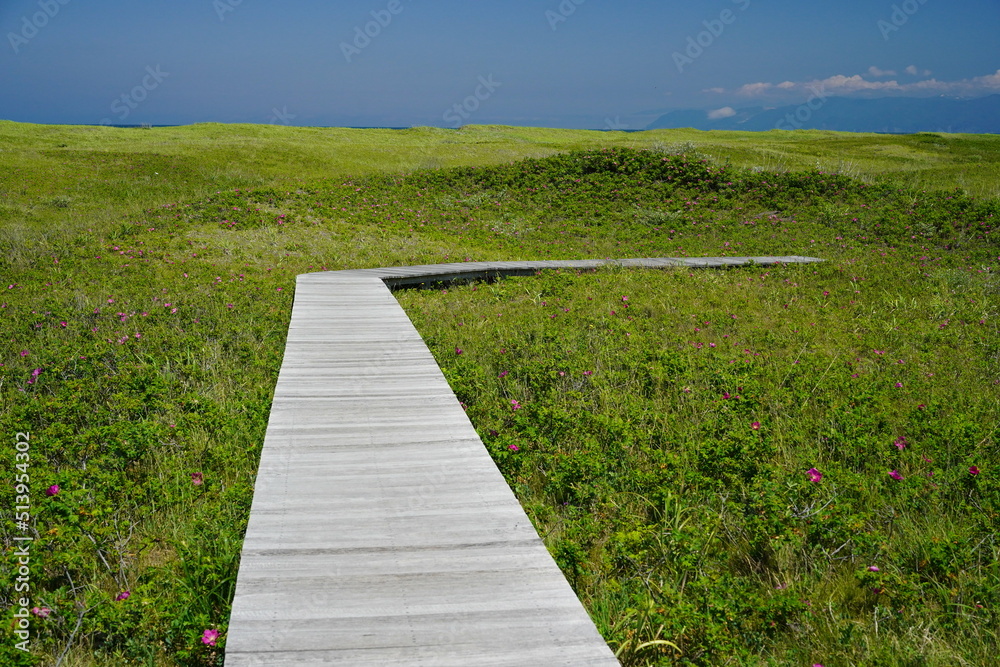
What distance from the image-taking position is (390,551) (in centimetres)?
337

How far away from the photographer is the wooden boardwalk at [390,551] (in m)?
2.66

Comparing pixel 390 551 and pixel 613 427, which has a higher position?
pixel 390 551

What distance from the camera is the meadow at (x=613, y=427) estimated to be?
3338 mm

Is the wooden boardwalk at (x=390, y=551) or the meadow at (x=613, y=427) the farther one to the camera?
the meadow at (x=613, y=427)

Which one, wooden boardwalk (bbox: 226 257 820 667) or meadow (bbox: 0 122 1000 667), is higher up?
wooden boardwalk (bbox: 226 257 820 667)

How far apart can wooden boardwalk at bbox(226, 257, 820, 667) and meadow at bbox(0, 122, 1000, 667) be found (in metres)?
0.39

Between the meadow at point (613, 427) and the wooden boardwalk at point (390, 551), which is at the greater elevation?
the wooden boardwalk at point (390, 551)

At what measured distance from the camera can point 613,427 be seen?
5.52 meters

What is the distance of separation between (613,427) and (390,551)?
2735 mm

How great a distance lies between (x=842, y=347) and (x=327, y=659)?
8.40m

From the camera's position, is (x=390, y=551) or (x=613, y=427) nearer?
(x=390, y=551)

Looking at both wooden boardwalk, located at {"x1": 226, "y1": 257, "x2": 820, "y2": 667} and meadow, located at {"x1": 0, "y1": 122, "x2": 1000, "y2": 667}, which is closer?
wooden boardwalk, located at {"x1": 226, "y1": 257, "x2": 820, "y2": 667}

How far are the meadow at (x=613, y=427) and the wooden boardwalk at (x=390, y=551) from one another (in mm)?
389

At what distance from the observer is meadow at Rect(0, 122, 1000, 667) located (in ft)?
11.0
